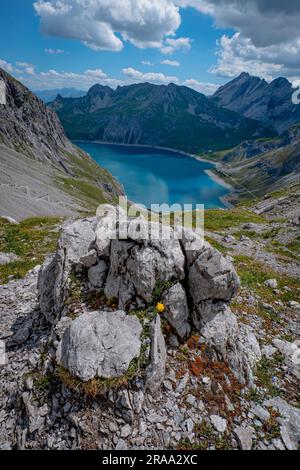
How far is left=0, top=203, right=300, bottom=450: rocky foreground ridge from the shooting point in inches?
369

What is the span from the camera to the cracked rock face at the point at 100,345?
9781mm

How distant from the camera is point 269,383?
11.4m

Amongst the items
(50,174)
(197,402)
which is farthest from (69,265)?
(50,174)

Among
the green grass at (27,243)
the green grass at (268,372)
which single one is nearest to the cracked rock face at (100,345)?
the green grass at (268,372)

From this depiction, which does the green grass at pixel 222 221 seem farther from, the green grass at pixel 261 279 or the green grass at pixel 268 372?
the green grass at pixel 268 372

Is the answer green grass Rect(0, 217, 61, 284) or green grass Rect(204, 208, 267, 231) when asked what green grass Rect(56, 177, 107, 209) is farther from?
green grass Rect(0, 217, 61, 284)

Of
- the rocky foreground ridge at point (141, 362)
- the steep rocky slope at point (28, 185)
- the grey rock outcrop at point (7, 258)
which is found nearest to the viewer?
the rocky foreground ridge at point (141, 362)

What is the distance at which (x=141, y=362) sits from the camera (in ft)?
33.3

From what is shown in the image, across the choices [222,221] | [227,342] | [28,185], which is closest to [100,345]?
[227,342]

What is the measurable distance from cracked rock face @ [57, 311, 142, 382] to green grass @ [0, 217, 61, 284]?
1226cm

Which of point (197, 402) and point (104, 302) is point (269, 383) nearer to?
point (197, 402)

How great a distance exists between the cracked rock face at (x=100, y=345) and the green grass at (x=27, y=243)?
1226 centimetres

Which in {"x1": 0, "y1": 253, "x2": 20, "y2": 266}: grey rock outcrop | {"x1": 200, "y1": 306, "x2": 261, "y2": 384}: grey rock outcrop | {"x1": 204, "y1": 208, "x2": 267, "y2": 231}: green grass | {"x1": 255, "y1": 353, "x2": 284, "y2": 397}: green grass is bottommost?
{"x1": 255, "y1": 353, "x2": 284, "y2": 397}: green grass

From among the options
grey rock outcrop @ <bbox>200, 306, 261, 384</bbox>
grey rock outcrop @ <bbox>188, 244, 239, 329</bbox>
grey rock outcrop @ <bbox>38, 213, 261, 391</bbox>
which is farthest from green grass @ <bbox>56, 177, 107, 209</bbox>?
grey rock outcrop @ <bbox>200, 306, 261, 384</bbox>
